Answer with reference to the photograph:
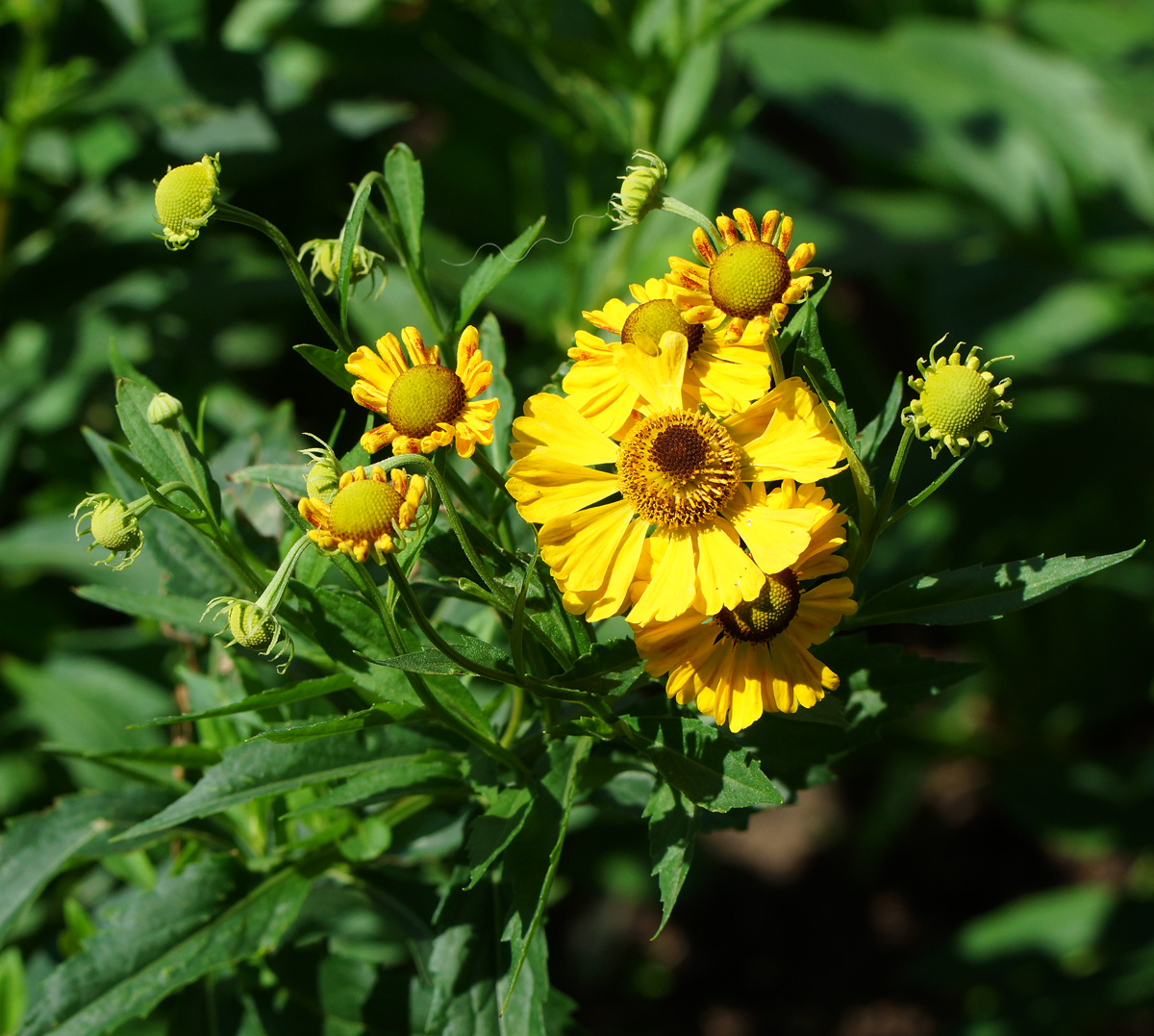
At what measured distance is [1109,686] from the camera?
101 inches

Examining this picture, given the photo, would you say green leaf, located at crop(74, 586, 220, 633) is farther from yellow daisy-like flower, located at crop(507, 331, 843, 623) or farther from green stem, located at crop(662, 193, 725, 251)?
green stem, located at crop(662, 193, 725, 251)

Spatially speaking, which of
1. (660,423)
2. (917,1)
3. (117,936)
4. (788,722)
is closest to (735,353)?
(660,423)

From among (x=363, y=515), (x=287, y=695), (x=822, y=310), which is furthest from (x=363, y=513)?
(x=822, y=310)

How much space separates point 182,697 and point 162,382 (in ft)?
2.26

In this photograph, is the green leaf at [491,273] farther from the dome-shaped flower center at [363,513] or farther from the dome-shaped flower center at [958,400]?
the dome-shaped flower center at [958,400]

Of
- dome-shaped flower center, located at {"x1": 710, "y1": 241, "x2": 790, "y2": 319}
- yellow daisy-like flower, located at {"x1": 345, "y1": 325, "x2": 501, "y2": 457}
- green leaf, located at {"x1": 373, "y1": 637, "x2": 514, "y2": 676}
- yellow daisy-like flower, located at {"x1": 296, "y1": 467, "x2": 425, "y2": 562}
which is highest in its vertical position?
dome-shaped flower center, located at {"x1": 710, "y1": 241, "x2": 790, "y2": 319}

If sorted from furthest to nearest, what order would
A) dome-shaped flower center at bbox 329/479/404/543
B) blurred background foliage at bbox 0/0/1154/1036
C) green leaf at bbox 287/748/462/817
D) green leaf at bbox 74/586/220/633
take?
blurred background foliage at bbox 0/0/1154/1036 → green leaf at bbox 74/586/220/633 → green leaf at bbox 287/748/462/817 → dome-shaped flower center at bbox 329/479/404/543

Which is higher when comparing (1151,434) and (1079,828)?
(1151,434)

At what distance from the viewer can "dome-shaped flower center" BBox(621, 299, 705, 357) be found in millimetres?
835

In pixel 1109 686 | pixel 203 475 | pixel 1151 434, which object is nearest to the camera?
pixel 203 475

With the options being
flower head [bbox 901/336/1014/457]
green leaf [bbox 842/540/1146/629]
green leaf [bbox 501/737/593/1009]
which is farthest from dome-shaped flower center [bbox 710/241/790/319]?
green leaf [bbox 501/737/593/1009]

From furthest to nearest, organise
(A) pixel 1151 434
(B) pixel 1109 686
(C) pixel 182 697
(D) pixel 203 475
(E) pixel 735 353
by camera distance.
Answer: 1. (B) pixel 1109 686
2. (A) pixel 1151 434
3. (C) pixel 182 697
4. (D) pixel 203 475
5. (E) pixel 735 353

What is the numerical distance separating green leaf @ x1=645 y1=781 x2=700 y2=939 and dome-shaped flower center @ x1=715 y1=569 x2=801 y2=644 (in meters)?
0.15

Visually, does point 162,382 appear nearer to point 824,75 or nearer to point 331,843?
point 331,843
